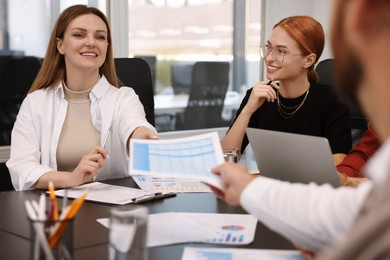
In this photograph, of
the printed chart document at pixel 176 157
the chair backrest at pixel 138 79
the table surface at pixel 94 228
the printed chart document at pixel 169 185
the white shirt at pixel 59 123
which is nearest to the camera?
the table surface at pixel 94 228

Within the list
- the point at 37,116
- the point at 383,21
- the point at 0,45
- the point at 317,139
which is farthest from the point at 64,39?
the point at 383,21

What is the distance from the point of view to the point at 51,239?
1075 millimetres

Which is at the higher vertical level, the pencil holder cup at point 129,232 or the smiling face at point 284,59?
the smiling face at point 284,59

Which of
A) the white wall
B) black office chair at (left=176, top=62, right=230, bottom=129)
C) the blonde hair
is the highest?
the white wall

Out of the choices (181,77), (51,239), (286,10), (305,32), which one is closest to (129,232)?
(51,239)

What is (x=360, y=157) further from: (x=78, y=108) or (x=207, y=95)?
(x=207, y=95)

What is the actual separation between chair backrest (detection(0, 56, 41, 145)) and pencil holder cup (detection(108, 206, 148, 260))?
238cm

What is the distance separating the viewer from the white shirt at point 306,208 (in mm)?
1013

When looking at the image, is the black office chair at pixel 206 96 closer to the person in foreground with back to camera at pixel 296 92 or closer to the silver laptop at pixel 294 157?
the person in foreground with back to camera at pixel 296 92

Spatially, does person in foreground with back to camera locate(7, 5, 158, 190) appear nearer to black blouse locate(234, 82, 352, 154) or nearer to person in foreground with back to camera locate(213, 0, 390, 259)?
black blouse locate(234, 82, 352, 154)

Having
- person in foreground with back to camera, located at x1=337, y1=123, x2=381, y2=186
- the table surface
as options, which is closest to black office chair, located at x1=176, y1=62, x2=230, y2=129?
person in foreground with back to camera, located at x1=337, y1=123, x2=381, y2=186

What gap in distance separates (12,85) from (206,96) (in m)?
1.53

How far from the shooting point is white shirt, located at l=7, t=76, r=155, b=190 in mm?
2309

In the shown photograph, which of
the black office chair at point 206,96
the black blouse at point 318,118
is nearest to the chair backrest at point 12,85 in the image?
the black office chair at point 206,96
